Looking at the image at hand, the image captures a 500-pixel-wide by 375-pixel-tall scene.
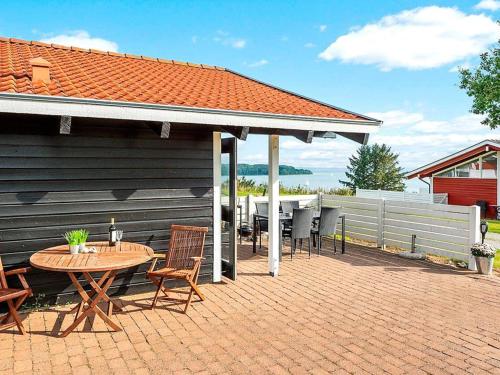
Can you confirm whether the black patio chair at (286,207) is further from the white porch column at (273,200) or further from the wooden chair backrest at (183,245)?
the wooden chair backrest at (183,245)

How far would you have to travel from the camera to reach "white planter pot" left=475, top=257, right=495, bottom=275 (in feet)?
20.5

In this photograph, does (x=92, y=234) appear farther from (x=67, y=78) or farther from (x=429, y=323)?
(x=429, y=323)

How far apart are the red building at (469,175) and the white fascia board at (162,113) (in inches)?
598

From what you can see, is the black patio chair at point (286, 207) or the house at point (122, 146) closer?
the house at point (122, 146)

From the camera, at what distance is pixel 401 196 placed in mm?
17062

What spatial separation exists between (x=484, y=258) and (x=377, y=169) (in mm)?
33443

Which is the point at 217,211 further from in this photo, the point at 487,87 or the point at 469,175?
the point at 469,175

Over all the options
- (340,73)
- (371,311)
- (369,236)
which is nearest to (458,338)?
(371,311)

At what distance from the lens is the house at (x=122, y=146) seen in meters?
4.44

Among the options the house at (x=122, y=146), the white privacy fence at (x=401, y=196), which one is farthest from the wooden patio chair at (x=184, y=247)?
the white privacy fence at (x=401, y=196)

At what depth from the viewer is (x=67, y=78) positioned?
4988 millimetres

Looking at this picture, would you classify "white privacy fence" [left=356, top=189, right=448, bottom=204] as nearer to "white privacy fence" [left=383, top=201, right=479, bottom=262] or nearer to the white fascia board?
"white privacy fence" [left=383, top=201, right=479, bottom=262]

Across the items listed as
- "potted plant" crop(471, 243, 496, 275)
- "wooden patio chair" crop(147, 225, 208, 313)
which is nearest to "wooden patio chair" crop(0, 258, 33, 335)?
"wooden patio chair" crop(147, 225, 208, 313)

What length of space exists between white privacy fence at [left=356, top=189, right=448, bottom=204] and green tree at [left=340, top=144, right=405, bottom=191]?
62.7ft
